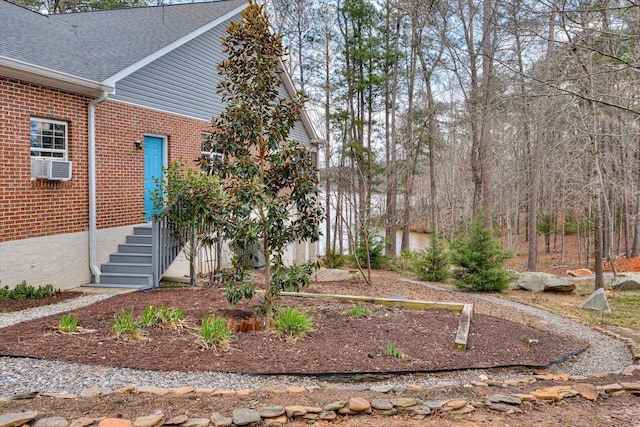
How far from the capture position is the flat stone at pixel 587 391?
145 inches

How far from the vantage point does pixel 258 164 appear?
5.48 meters

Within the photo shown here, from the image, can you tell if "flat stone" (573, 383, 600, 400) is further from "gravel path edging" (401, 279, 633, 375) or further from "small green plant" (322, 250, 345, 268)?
"small green plant" (322, 250, 345, 268)

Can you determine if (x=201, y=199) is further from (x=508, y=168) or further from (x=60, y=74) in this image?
(x=508, y=168)

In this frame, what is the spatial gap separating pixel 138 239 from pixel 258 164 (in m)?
4.85

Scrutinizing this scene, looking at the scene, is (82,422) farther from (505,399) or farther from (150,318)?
(505,399)

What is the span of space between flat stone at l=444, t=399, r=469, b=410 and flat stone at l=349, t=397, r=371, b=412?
59 centimetres

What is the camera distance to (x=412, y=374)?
426 centimetres

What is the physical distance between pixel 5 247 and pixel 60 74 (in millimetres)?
2878

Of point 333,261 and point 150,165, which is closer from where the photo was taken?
point 150,165

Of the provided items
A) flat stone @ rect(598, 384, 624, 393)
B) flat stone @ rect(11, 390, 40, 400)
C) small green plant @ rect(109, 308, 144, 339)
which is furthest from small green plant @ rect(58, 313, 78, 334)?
flat stone @ rect(598, 384, 624, 393)

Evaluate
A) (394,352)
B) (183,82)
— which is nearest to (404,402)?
(394,352)

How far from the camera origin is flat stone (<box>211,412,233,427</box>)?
2.88 meters

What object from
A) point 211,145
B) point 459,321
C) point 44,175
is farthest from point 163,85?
point 459,321

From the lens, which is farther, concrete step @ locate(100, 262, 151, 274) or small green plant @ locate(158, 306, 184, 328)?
concrete step @ locate(100, 262, 151, 274)
